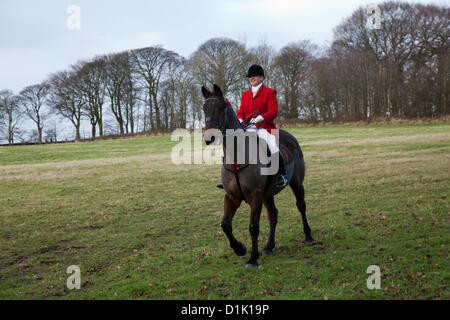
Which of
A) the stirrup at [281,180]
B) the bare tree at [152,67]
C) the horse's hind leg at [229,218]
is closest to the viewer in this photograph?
the horse's hind leg at [229,218]

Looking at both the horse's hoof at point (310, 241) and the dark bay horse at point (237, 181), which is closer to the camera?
the dark bay horse at point (237, 181)

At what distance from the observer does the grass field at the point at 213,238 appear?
555 centimetres

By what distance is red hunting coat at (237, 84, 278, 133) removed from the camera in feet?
21.9

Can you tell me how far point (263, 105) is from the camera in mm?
6781

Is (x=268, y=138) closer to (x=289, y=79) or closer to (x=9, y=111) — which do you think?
(x=289, y=79)

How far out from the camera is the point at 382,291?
501cm

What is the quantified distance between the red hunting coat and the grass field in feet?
9.07

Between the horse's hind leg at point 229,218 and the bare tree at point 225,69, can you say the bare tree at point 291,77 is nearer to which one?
the bare tree at point 225,69

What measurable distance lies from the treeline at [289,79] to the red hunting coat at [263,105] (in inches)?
1063

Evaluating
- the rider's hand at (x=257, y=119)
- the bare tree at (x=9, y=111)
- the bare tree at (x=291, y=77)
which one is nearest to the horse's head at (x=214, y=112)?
the rider's hand at (x=257, y=119)
